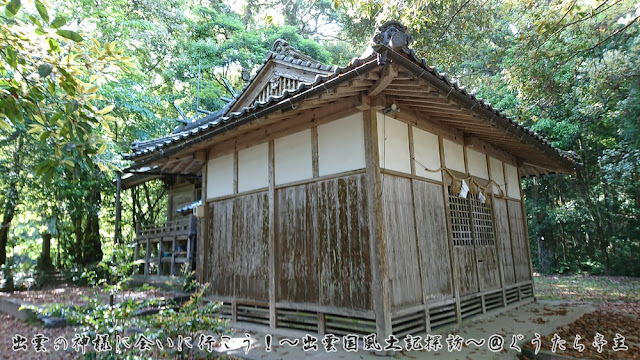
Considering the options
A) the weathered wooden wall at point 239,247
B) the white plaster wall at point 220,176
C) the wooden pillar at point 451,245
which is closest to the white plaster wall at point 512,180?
the wooden pillar at point 451,245

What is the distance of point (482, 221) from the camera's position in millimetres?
8102

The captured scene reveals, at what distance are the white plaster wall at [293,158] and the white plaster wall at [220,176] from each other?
58.2 inches

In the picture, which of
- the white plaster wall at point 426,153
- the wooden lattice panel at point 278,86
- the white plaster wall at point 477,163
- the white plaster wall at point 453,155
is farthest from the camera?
the wooden lattice panel at point 278,86

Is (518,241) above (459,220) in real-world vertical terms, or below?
below

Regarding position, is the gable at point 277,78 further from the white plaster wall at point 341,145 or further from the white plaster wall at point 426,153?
the white plaster wall at point 426,153

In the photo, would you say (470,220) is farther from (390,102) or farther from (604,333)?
(390,102)

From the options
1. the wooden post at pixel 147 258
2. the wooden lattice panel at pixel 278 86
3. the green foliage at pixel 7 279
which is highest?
the wooden lattice panel at pixel 278 86

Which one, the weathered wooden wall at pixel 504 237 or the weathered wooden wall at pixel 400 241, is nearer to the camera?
the weathered wooden wall at pixel 400 241

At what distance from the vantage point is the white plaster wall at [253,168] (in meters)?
7.07

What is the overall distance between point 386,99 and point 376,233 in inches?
82.0

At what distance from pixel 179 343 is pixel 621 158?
19411 millimetres

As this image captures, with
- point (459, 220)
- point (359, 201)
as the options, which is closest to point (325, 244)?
point (359, 201)

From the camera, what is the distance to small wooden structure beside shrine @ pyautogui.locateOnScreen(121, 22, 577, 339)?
5.33 meters

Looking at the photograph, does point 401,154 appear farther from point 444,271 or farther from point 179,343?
point 179,343
